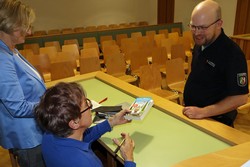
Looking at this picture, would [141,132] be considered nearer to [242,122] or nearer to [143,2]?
[242,122]

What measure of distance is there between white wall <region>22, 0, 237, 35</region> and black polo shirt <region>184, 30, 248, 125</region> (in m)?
5.76

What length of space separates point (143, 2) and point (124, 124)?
8.49 m

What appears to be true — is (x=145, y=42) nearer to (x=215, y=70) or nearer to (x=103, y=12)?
(x=215, y=70)

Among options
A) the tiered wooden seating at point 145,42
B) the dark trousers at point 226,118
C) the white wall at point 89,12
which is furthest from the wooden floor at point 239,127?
the white wall at point 89,12

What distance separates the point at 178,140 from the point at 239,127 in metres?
2.17

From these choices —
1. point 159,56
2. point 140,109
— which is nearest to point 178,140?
point 140,109

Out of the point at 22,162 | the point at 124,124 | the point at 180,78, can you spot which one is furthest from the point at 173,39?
the point at 22,162

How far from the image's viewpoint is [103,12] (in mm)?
8805

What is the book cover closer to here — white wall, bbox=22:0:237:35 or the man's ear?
the man's ear

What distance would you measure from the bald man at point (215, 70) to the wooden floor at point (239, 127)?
156 centimetres

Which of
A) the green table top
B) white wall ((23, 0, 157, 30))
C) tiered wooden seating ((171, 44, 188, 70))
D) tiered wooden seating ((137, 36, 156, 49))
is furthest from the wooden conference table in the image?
white wall ((23, 0, 157, 30))

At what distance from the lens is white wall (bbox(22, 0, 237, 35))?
7460mm

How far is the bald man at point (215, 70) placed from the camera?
1.62 m

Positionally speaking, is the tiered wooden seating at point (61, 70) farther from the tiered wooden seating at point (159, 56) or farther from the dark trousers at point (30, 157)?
the dark trousers at point (30, 157)
